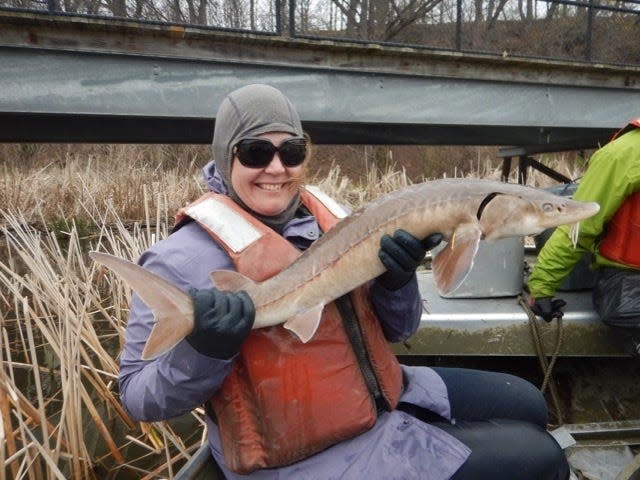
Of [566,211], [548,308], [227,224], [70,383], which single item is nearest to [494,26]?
[548,308]

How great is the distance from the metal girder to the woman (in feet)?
6.65

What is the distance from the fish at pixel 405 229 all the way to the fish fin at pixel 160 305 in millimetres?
133

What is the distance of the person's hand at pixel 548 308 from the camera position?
2414 mm

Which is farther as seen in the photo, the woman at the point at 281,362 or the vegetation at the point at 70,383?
the vegetation at the point at 70,383

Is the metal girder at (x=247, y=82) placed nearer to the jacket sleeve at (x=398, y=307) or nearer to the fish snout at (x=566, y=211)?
the jacket sleeve at (x=398, y=307)

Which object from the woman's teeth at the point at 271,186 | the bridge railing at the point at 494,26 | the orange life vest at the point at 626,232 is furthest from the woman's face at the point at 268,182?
the bridge railing at the point at 494,26

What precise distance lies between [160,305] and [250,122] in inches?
24.9

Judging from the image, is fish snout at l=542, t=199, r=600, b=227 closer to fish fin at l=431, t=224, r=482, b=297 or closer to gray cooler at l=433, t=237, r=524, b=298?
fish fin at l=431, t=224, r=482, b=297

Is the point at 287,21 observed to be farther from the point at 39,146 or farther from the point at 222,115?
the point at 39,146

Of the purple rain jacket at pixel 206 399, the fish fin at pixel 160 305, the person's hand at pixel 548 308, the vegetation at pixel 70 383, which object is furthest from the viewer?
the person's hand at pixel 548 308

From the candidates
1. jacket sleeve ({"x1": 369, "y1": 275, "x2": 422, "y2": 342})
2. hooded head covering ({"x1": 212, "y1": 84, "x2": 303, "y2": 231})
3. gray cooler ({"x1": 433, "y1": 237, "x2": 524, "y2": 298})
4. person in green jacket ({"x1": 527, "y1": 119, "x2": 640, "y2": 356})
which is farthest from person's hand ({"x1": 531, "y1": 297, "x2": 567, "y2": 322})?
hooded head covering ({"x1": 212, "y1": 84, "x2": 303, "y2": 231})

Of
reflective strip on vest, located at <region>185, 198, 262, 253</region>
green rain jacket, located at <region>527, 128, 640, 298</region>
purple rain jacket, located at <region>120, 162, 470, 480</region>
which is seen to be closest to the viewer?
purple rain jacket, located at <region>120, 162, 470, 480</region>

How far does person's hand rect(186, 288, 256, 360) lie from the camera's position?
1.23m

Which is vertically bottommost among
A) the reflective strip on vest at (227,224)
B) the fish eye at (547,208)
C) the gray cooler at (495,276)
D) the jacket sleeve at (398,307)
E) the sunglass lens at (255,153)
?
the gray cooler at (495,276)
